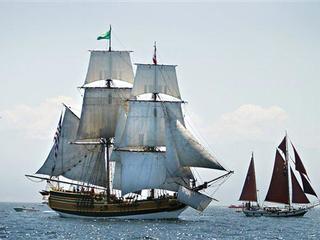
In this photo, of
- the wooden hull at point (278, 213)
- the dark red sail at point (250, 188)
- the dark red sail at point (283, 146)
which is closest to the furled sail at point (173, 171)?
the dark red sail at point (283, 146)

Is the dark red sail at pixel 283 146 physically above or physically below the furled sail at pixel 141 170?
above

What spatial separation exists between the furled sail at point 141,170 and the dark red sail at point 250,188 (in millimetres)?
36012

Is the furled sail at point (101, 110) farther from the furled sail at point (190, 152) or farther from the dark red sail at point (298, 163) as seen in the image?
the dark red sail at point (298, 163)

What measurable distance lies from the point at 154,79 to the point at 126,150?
983 cm

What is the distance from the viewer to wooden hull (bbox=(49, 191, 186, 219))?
340ft

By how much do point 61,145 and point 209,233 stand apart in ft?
102

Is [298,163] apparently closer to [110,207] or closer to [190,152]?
[190,152]

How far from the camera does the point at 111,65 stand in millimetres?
108625

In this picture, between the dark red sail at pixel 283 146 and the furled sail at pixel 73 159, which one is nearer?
the furled sail at pixel 73 159

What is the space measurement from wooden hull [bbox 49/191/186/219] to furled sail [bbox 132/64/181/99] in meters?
14.0

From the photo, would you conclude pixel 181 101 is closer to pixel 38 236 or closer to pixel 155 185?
pixel 155 185

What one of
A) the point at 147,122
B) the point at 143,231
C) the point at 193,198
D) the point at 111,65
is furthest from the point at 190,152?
the point at 111,65

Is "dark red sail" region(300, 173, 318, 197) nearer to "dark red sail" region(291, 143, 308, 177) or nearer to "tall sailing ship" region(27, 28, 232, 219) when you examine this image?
"dark red sail" region(291, 143, 308, 177)

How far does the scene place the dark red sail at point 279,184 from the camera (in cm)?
12569
